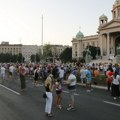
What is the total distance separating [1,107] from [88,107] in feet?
12.1

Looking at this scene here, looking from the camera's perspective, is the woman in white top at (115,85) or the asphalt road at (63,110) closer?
the asphalt road at (63,110)

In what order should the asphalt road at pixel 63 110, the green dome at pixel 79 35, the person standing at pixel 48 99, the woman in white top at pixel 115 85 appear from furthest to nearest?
the green dome at pixel 79 35, the woman in white top at pixel 115 85, the person standing at pixel 48 99, the asphalt road at pixel 63 110

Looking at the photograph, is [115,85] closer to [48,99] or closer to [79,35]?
[48,99]

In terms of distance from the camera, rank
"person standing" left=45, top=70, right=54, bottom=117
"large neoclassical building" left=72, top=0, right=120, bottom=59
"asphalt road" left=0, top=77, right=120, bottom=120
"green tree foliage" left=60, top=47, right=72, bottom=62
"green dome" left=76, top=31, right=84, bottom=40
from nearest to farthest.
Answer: "asphalt road" left=0, top=77, right=120, bottom=120 < "person standing" left=45, top=70, right=54, bottom=117 < "large neoclassical building" left=72, top=0, right=120, bottom=59 < "green tree foliage" left=60, top=47, right=72, bottom=62 < "green dome" left=76, top=31, right=84, bottom=40

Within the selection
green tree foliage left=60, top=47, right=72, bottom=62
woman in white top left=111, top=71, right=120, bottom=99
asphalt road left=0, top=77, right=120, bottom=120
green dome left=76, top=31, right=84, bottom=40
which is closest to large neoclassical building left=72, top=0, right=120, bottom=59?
green dome left=76, top=31, right=84, bottom=40

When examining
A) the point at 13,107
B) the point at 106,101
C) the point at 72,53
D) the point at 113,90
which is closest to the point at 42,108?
the point at 13,107

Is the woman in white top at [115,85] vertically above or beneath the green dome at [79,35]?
beneath

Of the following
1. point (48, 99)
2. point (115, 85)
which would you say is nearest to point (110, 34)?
point (115, 85)

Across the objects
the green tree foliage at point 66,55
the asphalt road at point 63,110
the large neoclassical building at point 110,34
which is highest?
the large neoclassical building at point 110,34

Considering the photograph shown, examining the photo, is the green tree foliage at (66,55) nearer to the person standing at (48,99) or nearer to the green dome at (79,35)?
the green dome at (79,35)

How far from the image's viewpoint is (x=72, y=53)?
153125 millimetres

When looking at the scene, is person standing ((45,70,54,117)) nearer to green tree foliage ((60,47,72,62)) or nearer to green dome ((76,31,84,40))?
green tree foliage ((60,47,72,62))

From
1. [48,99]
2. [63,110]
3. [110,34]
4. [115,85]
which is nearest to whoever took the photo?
[48,99]

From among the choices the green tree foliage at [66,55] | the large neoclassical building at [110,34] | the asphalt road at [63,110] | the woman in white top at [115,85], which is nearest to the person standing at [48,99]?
the asphalt road at [63,110]
